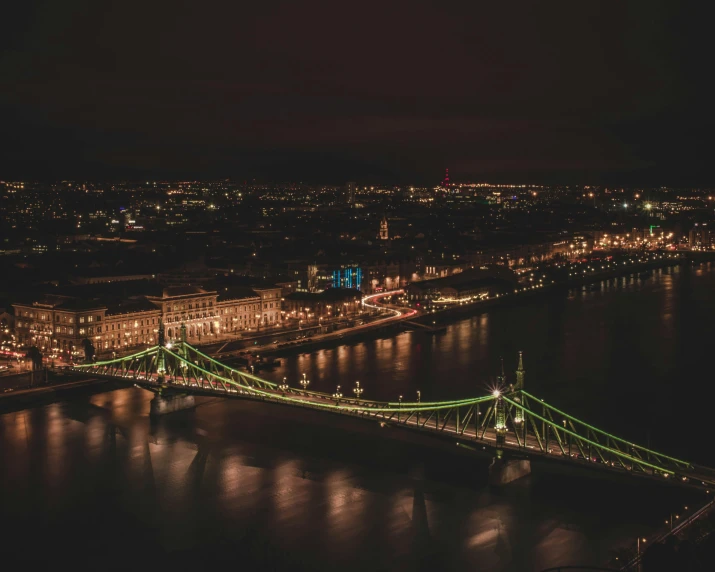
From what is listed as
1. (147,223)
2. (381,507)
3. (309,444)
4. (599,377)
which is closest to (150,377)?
(309,444)

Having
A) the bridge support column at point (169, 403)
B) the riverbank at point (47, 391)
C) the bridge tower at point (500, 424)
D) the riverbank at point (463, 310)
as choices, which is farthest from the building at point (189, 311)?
the bridge tower at point (500, 424)

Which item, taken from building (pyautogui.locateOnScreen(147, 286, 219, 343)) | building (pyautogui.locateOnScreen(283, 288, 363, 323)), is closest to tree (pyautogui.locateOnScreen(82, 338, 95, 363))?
building (pyautogui.locateOnScreen(147, 286, 219, 343))

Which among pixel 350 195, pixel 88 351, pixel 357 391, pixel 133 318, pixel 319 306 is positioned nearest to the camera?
pixel 357 391

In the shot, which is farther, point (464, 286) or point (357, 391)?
point (464, 286)

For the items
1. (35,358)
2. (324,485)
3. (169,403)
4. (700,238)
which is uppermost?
(700,238)

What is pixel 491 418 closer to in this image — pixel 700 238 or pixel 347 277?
pixel 347 277

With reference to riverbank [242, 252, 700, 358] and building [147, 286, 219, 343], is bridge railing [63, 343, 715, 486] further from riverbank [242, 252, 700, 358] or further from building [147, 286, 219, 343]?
building [147, 286, 219, 343]

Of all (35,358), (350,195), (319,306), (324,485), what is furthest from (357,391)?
(350,195)
